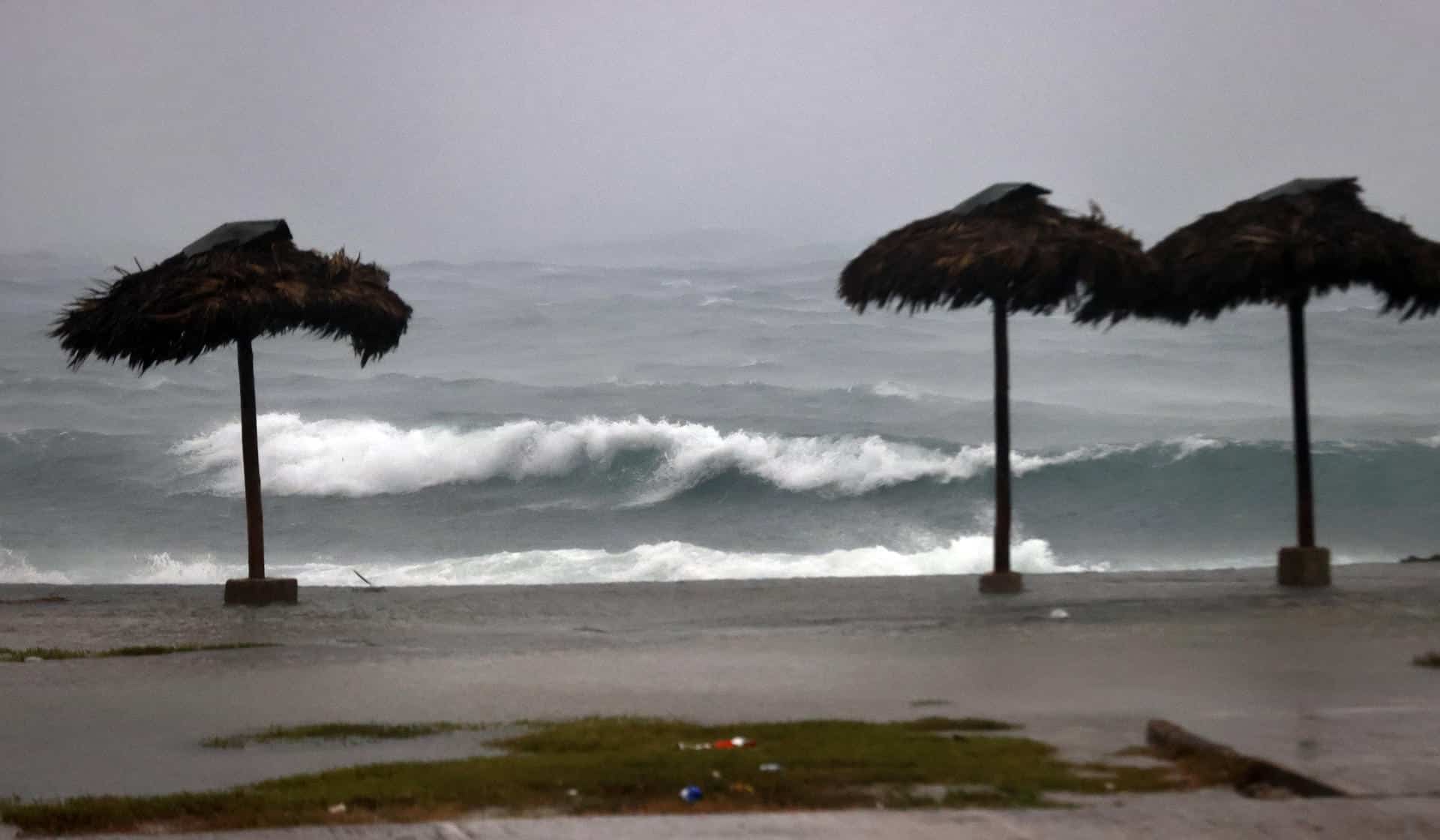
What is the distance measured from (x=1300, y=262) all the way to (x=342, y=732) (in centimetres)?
1061

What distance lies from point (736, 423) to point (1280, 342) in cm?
1666

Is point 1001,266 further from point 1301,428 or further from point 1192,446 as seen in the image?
point 1192,446

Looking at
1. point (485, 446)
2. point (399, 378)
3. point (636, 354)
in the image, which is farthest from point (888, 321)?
point (485, 446)

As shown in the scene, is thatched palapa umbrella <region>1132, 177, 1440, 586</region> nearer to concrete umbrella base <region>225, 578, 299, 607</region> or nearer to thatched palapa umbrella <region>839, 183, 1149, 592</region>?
thatched palapa umbrella <region>839, 183, 1149, 592</region>

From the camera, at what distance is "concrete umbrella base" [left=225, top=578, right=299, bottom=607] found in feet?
59.5

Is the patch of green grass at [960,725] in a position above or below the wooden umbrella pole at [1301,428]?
below

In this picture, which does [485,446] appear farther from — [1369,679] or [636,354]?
[1369,679]

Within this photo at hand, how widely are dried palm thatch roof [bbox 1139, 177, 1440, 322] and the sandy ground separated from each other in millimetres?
2598

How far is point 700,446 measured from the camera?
141 ft

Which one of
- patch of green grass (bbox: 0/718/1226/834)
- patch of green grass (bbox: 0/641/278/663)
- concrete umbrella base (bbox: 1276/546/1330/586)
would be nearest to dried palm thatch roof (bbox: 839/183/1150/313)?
concrete umbrella base (bbox: 1276/546/1330/586)

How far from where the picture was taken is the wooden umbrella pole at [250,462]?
18397 millimetres

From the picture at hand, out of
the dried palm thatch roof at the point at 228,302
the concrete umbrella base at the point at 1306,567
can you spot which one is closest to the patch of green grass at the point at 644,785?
the concrete umbrella base at the point at 1306,567

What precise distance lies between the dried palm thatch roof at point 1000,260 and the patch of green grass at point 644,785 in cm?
967

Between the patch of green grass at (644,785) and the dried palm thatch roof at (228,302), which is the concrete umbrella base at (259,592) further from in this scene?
the patch of green grass at (644,785)
